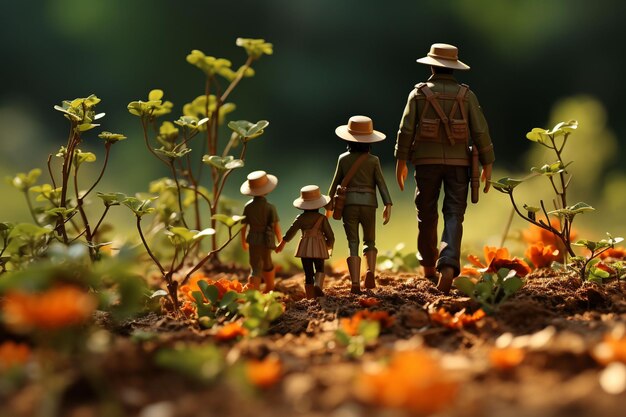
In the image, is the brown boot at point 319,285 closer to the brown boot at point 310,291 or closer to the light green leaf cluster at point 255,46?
the brown boot at point 310,291

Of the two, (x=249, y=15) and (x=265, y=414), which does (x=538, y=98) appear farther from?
(x=265, y=414)

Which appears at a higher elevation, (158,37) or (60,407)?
(158,37)

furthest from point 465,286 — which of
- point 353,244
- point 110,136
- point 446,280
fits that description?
point 110,136

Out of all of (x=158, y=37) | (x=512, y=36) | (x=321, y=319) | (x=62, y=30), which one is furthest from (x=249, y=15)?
(x=321, y=319)

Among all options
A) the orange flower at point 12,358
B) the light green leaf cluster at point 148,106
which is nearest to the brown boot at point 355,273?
the light green leaf cluster at point 148,106

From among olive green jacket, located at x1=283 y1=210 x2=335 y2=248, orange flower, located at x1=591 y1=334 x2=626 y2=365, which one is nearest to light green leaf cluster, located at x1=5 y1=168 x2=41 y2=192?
olive green jacket, located at x1=283 y1=210 x2=335 y2=248

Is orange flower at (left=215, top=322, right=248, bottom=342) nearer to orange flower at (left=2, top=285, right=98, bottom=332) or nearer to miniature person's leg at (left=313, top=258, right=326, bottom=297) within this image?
miniature person's leg at (left=313, top=258, right=326, bottom=297)
